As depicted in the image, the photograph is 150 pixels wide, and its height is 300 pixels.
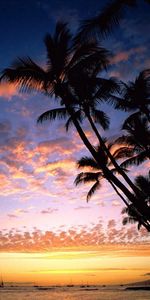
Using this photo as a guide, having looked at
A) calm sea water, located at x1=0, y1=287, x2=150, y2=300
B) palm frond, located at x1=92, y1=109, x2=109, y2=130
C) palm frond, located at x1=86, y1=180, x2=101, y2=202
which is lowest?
calm sea water, located at x1=0, y1=287, x2=150, y2=300

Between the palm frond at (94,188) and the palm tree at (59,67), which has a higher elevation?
the palm tree at (59,67)

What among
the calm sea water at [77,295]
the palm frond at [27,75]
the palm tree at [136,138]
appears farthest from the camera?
the calm sea water at [77,295]

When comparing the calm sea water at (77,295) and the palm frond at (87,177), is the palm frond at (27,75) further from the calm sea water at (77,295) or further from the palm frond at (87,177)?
the calm sea water at (77,295)

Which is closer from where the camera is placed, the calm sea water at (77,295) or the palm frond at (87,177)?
the palm frond at (87,177)

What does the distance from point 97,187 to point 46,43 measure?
14.4 meters

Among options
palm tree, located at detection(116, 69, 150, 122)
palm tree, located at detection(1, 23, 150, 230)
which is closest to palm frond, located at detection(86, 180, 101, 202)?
palm tree, located at detection(116, 69, 150, 122)

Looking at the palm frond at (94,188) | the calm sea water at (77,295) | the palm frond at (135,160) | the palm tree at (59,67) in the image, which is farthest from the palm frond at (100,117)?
the calm sea water at (77,295)

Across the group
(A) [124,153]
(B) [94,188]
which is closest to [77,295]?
(B) [94,188]

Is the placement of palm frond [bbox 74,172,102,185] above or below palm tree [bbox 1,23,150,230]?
below

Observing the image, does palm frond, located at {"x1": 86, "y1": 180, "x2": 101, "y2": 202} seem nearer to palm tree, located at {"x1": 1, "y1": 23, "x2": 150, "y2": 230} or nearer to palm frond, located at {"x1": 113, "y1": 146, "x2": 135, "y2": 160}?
palm frond, located at {"x1": 113, "y1": 146, "x2": 135, "y2": 160}

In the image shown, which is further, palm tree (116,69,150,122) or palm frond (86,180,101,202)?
palm frond (86,180,101,202)

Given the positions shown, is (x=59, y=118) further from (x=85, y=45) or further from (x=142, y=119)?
(x=142, y=119)

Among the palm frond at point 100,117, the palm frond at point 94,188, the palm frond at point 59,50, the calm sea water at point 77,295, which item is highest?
the palm frond at point 59,50

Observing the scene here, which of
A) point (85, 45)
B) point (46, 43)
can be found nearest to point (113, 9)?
point (85, 45)
